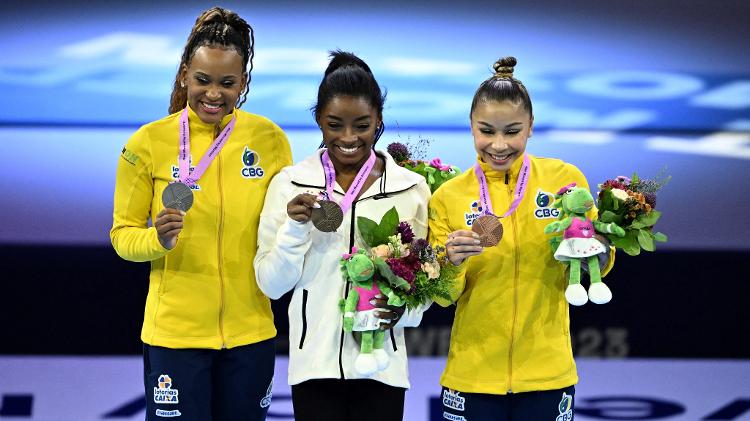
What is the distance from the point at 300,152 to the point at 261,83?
0.53 m

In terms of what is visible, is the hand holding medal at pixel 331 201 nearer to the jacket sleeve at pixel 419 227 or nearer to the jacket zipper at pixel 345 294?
the jacket zipper at pixel 345 294

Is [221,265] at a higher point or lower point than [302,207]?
lower

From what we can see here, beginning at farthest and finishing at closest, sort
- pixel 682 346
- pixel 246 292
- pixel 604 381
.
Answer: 1. pixel 682 346
2. pixel 604 381
3. pixel 246 292

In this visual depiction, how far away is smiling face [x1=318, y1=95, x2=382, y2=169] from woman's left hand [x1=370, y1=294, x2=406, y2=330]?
43cm

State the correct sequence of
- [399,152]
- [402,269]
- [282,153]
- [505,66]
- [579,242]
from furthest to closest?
[399,152] < [282,153] < [505,66] < [579,242] < [402,269]

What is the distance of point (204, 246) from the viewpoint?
10.6 ft

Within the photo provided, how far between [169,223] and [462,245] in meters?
0.86

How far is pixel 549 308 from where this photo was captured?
3.08 meters

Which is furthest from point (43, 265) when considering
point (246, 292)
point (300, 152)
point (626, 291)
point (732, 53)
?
point (732, 53)

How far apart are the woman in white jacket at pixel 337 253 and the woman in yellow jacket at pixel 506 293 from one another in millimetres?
166

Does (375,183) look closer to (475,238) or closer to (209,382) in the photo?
(475,238)

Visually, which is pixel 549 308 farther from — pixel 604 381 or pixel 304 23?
pixel 304 23

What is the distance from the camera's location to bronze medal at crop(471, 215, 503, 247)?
288 centimetres

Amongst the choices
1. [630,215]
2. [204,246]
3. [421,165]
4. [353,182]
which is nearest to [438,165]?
[421,165]
